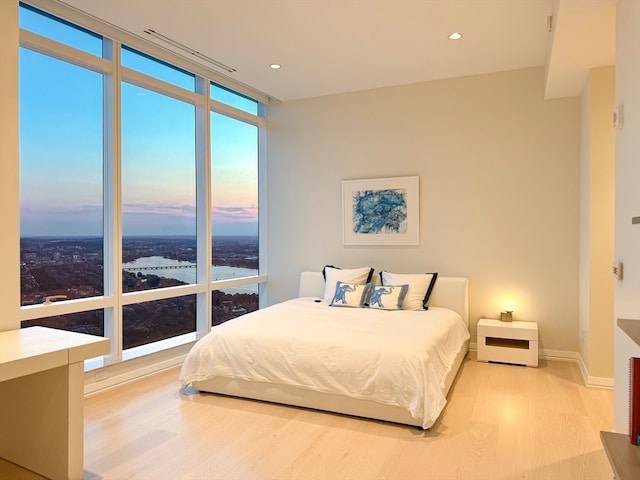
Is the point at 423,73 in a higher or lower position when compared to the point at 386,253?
higher

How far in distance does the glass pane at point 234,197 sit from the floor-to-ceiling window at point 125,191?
0.07 ft

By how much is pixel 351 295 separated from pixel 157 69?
2989 millimetres

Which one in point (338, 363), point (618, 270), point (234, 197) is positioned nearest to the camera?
point (618, 270)

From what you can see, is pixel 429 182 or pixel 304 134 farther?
pixel 304 134

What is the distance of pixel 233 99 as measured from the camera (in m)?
5.43

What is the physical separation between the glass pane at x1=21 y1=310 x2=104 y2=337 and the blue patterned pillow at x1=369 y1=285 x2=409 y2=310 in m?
2.54

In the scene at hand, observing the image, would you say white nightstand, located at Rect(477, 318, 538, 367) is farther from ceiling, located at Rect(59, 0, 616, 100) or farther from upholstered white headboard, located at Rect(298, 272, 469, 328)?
ceiling, located at Rect(59, 0, 616, 100)

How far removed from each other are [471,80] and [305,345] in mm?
3437

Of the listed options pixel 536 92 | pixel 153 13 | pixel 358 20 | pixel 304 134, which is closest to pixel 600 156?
pixel 536 92

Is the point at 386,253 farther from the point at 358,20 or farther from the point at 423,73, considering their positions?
the point at 358,20

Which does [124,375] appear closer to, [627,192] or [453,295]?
[453,295]

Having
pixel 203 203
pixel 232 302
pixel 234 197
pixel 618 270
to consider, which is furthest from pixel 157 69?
pixel 618 270

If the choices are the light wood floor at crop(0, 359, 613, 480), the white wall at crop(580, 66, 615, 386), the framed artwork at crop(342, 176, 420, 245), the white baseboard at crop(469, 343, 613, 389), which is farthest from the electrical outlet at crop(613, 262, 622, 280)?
the framed artwork at crop(342, 176, 420, 245)

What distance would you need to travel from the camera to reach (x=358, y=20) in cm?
350
